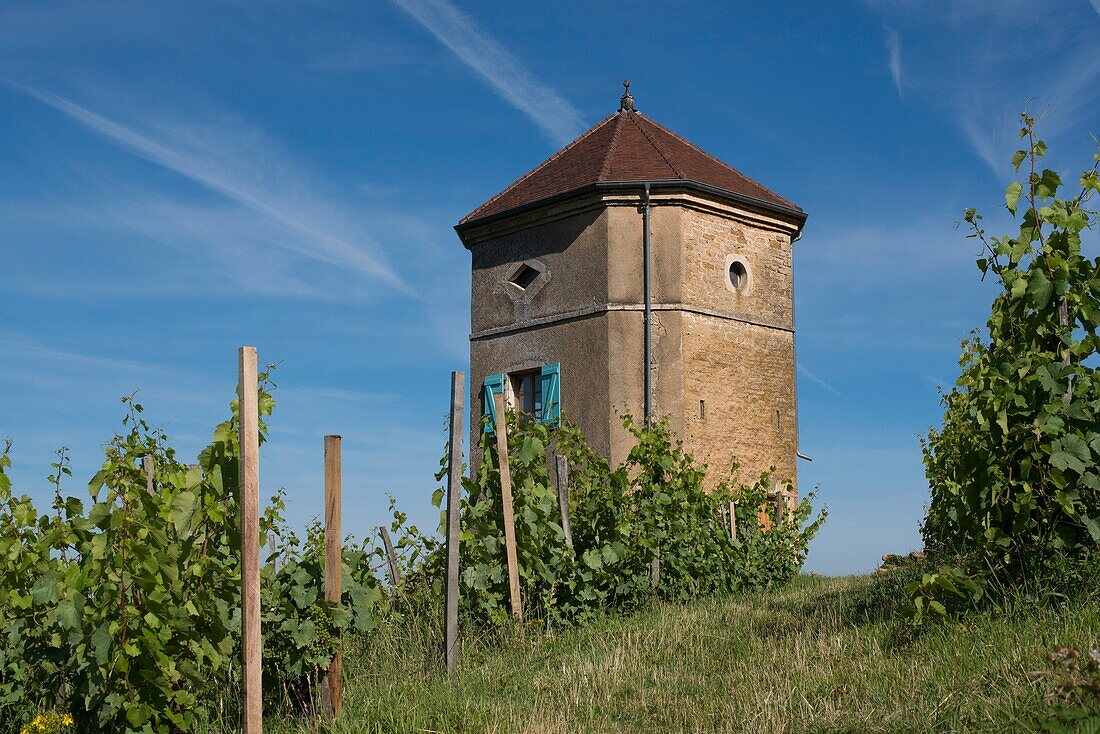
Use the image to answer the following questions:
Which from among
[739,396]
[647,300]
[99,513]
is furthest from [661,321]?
[99,513]

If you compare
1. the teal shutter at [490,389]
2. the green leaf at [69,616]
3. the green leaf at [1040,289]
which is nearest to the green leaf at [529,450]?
the green leaf at [69,616]

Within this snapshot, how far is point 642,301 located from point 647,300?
99mm

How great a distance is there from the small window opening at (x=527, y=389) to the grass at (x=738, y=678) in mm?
9418

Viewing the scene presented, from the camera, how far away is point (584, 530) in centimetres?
1066

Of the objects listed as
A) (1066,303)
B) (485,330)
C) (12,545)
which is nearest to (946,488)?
(1066,303)

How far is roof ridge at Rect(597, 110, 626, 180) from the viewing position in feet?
56.9

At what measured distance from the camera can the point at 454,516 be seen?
761 cm

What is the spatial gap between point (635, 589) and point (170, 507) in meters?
5.99

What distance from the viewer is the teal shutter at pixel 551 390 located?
55.5ft

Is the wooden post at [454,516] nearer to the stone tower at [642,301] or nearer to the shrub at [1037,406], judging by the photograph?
the shrub at [1037,406]

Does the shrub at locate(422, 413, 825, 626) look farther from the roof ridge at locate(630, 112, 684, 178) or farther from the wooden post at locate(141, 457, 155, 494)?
the roof ridge at locate(630, 112, 684, 178)

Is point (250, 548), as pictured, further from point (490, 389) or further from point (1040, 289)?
point (490, 389)

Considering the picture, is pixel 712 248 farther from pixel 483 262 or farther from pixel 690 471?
pixel 690 471

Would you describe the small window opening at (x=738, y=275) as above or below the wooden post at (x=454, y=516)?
above
